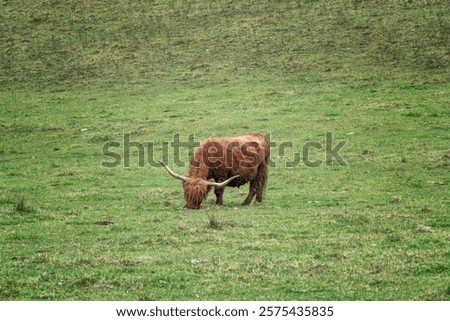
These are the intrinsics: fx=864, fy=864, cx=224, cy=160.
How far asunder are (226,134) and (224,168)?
934 centimetres

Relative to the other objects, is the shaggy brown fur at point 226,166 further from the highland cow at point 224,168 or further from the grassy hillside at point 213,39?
the grassy hillside at point 213,39

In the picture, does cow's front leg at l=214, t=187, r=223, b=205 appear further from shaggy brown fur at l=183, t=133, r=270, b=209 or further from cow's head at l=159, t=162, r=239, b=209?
cow's head at l=159, t=162, r=239, b=209

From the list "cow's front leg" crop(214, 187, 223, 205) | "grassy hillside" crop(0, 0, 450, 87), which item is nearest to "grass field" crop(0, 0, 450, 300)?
"grassy hillside" crop(0, 0, 450, 87)

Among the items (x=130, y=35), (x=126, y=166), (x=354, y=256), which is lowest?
(x=130, y=35)

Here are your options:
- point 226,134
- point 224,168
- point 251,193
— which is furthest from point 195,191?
point 226,134

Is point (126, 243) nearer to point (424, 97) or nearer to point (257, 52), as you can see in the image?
point (424, 97)

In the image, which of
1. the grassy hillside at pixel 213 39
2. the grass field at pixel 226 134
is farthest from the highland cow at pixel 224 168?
the grassy hillside at pixel 213 39

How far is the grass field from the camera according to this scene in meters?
11.2

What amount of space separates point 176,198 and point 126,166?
512 cm

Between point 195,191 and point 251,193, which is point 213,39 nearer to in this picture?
point 251,193

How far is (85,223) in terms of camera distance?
15102 millimetres

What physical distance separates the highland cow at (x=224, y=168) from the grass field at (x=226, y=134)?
396 mm

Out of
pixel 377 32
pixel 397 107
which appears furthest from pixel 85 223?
pixel 377 32

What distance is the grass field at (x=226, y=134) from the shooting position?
36.7 feet
